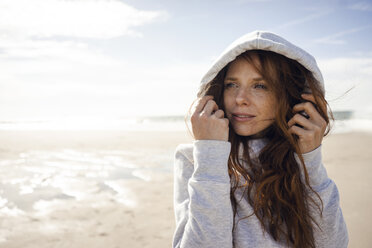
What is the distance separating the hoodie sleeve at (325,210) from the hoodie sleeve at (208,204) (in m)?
0.54

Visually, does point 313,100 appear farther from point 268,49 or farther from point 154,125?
point 154,125

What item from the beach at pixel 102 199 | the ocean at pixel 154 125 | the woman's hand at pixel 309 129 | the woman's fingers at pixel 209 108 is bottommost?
the ocean at pixel 154 125

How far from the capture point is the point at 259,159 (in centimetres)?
178

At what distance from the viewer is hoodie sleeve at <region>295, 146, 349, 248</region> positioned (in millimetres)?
1537

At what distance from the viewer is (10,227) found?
3531 mm

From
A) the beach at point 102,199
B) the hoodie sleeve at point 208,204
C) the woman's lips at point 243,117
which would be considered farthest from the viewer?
the beach at point 102,199

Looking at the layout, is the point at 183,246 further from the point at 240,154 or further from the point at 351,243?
the point at 351,243

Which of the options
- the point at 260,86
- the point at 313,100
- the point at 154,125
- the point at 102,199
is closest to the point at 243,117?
the point at 260,86

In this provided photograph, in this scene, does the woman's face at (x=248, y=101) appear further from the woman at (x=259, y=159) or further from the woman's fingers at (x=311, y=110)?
the woman's fingers at (x=311, y=110)

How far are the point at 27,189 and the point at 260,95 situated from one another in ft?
16.2

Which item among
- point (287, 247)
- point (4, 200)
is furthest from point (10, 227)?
point (287, 247)

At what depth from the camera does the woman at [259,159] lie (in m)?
1.41

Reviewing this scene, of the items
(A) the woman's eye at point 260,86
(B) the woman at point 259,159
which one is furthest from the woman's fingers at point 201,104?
(A) the woman's eye at point 260,86

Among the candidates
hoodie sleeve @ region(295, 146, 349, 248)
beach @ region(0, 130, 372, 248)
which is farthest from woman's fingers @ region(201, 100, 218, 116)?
beach @ region(0, 130, 372, 248)
